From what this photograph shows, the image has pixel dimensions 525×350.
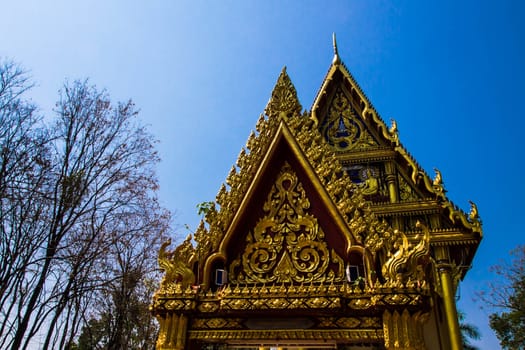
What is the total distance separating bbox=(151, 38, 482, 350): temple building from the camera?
19.0 ft

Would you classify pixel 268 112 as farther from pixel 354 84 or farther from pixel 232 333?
pixel 354 84

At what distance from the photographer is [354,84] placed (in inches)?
674

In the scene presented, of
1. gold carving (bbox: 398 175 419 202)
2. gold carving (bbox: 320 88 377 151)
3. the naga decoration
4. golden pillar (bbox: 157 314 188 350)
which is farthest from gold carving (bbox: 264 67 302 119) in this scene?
gold carving (bbox: 398 175 419 202)

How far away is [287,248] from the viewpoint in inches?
265

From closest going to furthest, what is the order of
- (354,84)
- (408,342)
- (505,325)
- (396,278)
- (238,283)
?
(408,342)
(396,278)
(238,283)
(354,84)
(505,325)

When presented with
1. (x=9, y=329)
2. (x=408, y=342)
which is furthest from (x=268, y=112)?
(x=9, y=329)

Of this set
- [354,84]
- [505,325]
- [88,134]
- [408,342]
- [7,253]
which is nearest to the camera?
[408,342]

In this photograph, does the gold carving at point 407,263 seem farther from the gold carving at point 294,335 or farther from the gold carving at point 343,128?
the gold carving at point 343,128

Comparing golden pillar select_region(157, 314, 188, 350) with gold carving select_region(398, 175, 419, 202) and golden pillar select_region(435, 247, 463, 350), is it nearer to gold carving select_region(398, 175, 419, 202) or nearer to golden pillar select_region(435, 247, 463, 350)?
golden pillar select_region(435, 247, 463, 350)

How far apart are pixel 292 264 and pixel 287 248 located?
270 millimetres

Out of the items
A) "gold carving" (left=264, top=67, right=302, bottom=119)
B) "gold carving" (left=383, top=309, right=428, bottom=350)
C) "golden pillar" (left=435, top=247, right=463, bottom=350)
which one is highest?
"gold carving" (left=264, top=67, right=302, bottom=119)

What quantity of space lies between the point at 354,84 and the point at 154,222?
32.1ft

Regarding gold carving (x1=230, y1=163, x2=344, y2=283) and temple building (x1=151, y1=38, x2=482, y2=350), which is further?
gold carving (x1=230, y1=163, x2=344, y2=283)

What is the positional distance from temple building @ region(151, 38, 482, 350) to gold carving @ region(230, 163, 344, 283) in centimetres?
2
